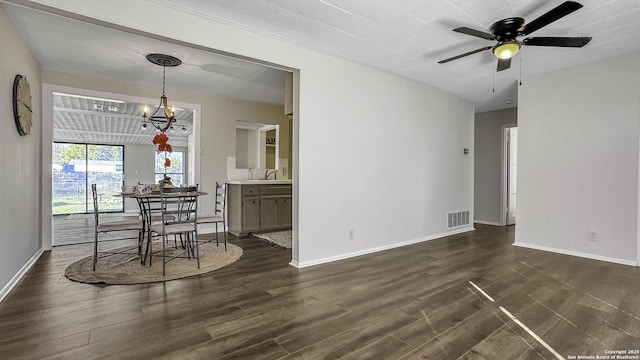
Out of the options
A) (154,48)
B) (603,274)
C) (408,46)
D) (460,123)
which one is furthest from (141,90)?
(603,274)

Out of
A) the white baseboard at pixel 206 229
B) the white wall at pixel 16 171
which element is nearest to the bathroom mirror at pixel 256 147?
the white baseboard at pixel 206 229

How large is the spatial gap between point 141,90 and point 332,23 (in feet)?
11.7

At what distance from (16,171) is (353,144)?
3.49m

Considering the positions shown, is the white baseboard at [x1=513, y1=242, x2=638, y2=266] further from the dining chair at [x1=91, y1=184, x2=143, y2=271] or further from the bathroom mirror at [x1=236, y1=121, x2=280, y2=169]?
the bathroom mirror at [x1=236, y1=121, x2=280, y2=169]

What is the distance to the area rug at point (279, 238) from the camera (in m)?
4.54

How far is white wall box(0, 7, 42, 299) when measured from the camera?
258cm

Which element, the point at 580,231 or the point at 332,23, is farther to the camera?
the point at 580,231

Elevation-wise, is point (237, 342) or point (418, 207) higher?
point (418, 207)

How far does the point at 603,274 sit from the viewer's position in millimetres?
3244

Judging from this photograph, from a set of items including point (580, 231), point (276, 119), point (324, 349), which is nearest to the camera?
point (324, 349)

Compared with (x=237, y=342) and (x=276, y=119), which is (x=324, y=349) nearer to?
(x=237, y=342)

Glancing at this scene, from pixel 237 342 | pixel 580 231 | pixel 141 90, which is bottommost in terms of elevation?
pixel 237 342

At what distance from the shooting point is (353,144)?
13.0ft

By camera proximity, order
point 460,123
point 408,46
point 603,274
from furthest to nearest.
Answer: point 460,123 < point 408,46 < point 603,274
